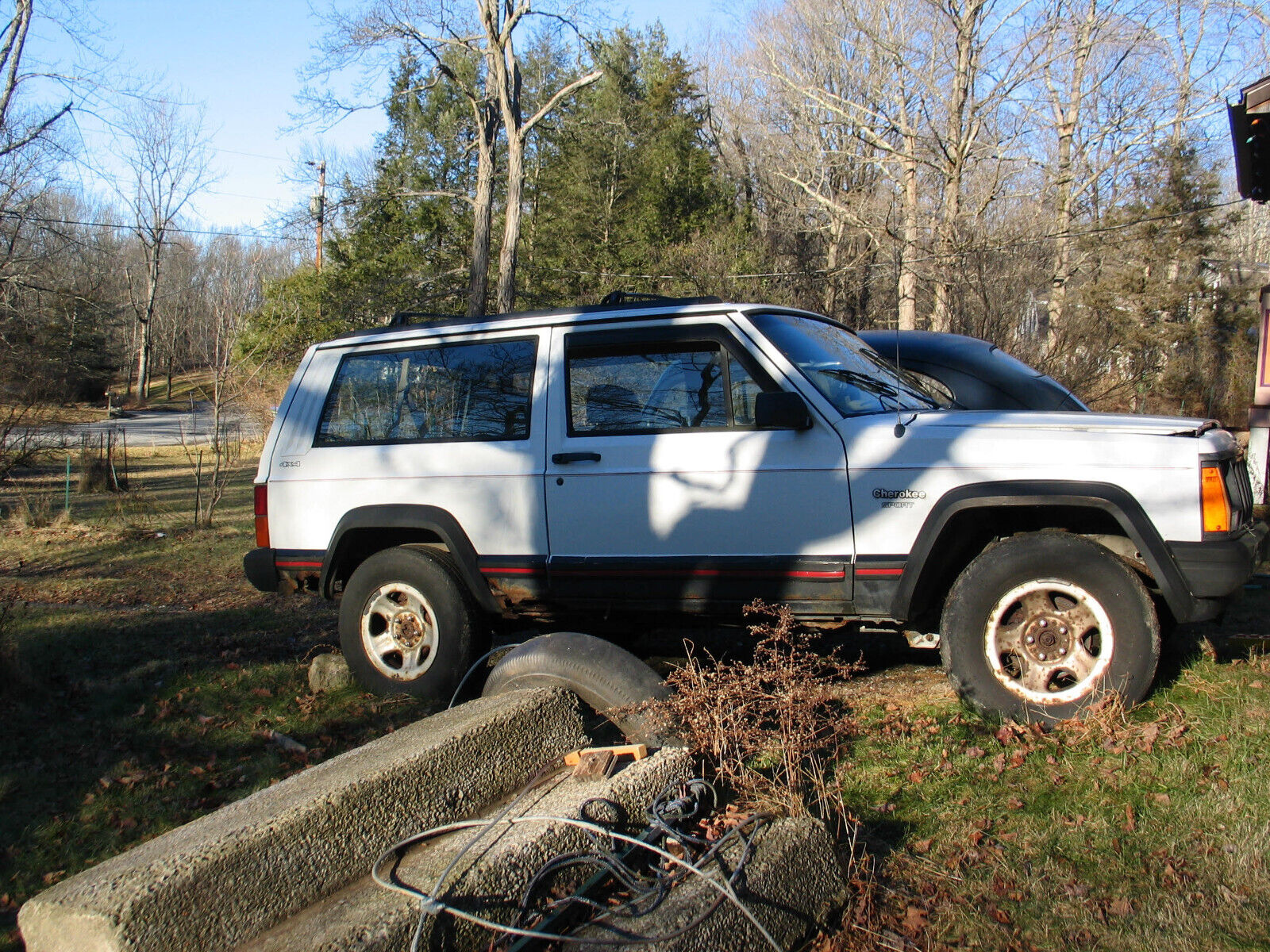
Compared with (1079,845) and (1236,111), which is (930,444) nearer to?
(1079,845)

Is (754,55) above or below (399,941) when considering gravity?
above

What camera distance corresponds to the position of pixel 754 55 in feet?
105

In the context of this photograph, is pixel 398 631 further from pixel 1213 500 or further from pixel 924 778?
pixel 1213 500

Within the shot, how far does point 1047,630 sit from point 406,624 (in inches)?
132

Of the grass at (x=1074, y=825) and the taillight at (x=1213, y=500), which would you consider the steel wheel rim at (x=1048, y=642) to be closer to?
the grass at (x=1074, y=825)

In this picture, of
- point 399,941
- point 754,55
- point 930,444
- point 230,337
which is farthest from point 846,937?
point 754,55

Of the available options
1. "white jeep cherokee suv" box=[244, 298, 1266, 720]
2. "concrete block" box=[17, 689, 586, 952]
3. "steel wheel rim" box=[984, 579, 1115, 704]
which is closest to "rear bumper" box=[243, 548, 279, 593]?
"white jeep cherokee suv" box=[244, 298, 1266, 720]

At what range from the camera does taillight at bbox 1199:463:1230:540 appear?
4133 mm

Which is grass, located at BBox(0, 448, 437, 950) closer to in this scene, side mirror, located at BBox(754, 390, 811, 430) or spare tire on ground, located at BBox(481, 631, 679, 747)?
spare tire on ground, located at BBox(481, 631, 679, 747)

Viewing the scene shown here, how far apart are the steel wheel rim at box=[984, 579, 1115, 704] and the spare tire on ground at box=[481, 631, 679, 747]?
1534mm

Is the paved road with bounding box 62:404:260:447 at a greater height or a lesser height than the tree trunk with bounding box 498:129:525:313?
lesser

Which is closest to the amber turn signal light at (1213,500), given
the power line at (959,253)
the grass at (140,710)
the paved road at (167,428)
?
the grass at (140,710)

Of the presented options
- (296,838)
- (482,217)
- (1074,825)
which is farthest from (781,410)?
(482,217)

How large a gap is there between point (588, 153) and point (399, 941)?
29.9m
